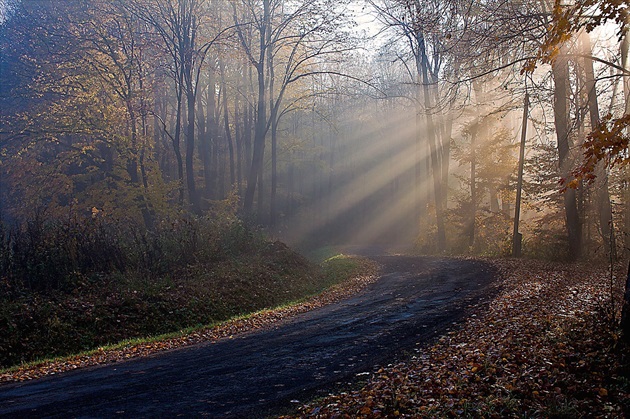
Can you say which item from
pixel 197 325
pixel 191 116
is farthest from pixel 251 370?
pixel 191 116

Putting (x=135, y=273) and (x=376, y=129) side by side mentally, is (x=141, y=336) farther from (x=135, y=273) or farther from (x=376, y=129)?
(x=376, y=129)

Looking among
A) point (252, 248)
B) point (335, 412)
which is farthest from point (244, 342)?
point (252, 248)

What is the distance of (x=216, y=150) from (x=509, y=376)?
3936cm

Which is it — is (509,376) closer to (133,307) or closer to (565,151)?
(133,307)

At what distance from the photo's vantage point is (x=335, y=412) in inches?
207

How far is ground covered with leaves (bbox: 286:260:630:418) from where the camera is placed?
499 centimetres

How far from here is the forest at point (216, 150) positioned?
422 inches

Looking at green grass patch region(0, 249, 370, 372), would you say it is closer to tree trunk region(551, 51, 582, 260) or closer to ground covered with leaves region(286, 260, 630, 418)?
ground covered with leaves region(286, 260, 630, 418)

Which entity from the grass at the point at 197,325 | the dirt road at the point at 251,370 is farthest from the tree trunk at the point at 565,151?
the dirt road at the point at 251,370

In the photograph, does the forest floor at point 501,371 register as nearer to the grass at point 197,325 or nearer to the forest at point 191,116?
the grass at point 197,325

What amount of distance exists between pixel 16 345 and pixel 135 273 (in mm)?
4367

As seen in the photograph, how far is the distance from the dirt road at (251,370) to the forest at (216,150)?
116 inches

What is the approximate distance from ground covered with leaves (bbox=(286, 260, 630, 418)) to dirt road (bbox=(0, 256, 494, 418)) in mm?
654

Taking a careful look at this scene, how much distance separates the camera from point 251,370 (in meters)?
7.34
